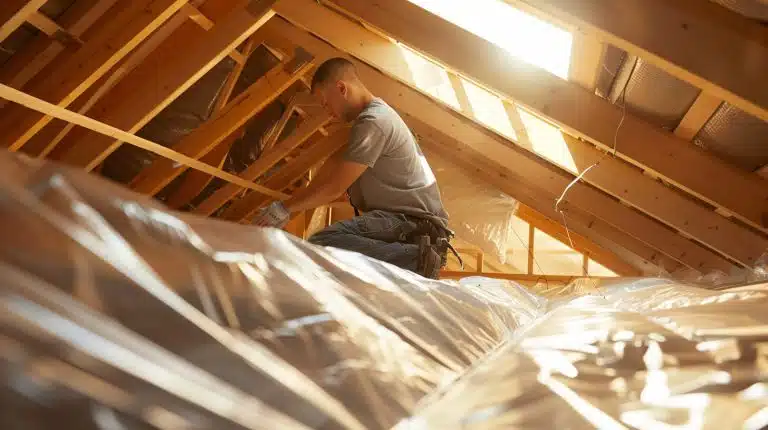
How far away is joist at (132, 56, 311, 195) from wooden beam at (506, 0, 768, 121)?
7.99ft

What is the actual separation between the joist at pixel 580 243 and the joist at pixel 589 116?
3.51m

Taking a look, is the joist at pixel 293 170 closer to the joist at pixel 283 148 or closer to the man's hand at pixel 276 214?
the joist at pixel 283 148

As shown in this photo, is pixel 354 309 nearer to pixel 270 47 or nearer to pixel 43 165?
pixel 43 165

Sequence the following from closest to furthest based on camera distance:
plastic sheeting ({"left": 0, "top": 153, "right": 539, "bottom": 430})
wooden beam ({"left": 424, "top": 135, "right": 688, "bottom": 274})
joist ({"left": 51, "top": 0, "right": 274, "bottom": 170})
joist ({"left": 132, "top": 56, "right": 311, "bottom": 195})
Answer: plastic sheeting ({"left": 0, "top": 153, "right": 539, "bottom": 430}), joist ({"left": 51, "top": 0, "right": 274, "bottom": 170}), joist ({"left": 132, "top": 56, "right": 311, "bottom": 195}), wooden beam ({"left": 424, "top": 135, "right": 688, "bottom": 274})

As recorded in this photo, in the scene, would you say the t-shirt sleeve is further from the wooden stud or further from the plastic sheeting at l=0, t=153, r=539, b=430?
the wooden stud

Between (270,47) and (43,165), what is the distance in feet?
11.3

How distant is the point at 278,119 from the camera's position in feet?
15.2

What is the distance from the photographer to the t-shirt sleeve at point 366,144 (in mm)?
2363

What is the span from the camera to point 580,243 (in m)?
6.26

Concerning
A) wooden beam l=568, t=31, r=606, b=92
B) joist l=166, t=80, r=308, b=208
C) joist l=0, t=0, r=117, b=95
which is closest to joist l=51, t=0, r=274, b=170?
joist l=0, t=0, r=117, b=95

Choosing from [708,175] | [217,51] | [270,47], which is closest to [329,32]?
[217,51]

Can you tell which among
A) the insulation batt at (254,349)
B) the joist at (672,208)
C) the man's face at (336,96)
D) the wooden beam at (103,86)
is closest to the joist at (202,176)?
the wooden beam at (103,86)

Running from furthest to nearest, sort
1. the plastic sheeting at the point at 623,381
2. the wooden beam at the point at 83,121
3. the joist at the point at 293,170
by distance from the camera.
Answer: the joist at the point at 293,170, the wooden beam at the point at 83,121, the plastic sheeting at the point at 623,381

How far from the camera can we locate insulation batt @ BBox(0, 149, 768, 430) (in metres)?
0.49
